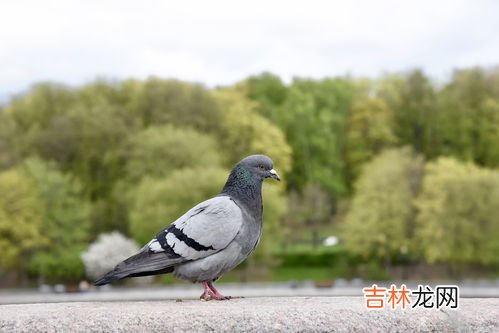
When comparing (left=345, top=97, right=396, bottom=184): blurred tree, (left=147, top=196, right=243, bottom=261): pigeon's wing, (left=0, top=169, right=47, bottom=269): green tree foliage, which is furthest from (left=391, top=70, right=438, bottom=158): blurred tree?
(left=147, top=196, right=243, bottom=261): pigeon's wing

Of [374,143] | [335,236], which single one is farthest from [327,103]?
[335,236]

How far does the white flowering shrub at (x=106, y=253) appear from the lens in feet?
199

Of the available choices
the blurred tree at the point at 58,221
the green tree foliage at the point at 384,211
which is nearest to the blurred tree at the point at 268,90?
the green tree foliage at the point at 384,211

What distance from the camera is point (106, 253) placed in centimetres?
6053

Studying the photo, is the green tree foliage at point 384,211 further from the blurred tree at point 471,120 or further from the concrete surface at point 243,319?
the concrete surface at point 243,319

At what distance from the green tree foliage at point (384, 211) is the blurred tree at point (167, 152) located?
11.9 meters

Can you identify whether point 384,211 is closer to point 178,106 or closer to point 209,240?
point 178,106

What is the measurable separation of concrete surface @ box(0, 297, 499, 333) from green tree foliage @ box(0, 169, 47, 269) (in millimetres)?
53788

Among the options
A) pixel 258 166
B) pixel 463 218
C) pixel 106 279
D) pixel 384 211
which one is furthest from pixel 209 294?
pixel 384 211

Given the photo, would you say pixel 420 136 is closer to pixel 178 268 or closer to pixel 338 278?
pixel 338 278

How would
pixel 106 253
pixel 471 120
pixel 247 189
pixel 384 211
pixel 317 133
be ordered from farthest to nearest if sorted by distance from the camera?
pixel 317 133, pixel 471 120, pixel 106 253, pixel 384 211, pixel 247 189

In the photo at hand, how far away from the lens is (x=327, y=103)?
266ft

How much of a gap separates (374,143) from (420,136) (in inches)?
176

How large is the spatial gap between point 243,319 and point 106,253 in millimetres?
53828
